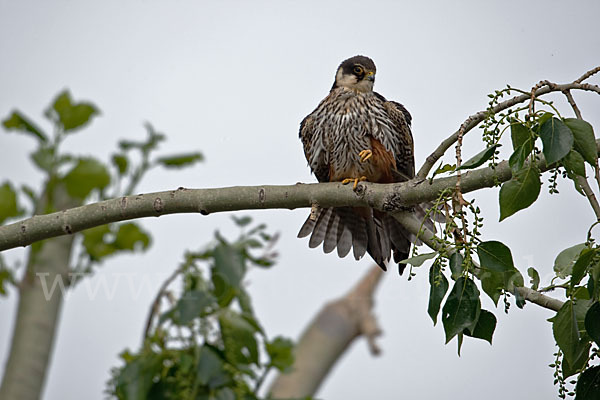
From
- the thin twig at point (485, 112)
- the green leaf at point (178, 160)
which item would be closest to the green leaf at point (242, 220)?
the thin twig at point (485, 112)

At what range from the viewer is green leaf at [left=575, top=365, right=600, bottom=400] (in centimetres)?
185

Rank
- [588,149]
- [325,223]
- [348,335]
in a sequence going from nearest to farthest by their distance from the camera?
1. [588,149]
2. [325,223]
3. [348,335]

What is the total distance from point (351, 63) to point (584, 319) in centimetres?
254

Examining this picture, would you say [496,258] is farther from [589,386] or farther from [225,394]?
[225,394]

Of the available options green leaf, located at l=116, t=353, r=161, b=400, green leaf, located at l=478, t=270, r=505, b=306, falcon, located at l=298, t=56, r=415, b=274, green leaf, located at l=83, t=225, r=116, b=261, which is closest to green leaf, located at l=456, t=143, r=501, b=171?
green leaf, located at l=478, t=270, r=505, b=306

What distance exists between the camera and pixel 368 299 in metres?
13.1

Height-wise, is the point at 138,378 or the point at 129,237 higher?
the point at 129,237

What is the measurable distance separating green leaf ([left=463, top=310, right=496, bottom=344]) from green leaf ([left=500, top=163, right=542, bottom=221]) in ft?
0.83

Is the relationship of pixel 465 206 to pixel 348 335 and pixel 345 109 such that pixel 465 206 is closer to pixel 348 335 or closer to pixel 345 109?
pixel 345 109

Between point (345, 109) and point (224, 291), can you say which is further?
point (345, 109)

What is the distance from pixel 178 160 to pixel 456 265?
3.65 m

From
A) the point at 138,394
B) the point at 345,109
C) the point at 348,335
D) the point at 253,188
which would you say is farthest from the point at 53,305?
the point at 348,335

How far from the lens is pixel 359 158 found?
3518 mm

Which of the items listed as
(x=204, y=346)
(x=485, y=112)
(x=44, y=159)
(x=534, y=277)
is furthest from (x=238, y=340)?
(x=44, y=159)
